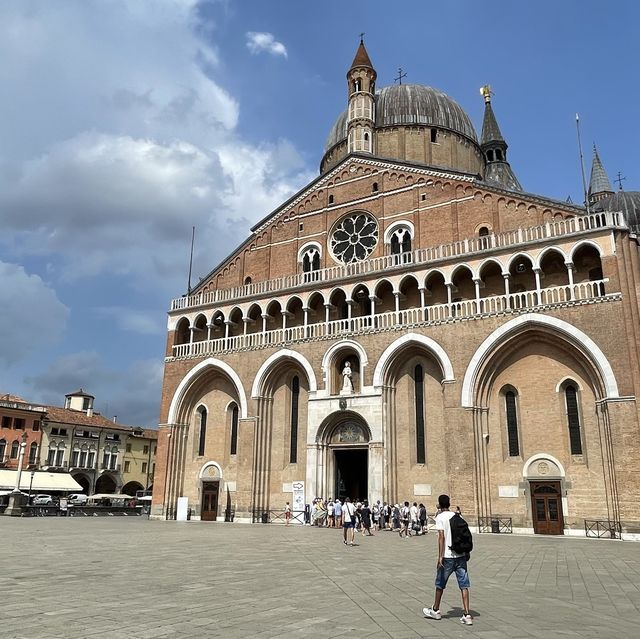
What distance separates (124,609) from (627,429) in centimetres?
1995

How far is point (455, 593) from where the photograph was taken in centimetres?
1007

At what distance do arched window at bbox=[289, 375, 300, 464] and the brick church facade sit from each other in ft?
0.27

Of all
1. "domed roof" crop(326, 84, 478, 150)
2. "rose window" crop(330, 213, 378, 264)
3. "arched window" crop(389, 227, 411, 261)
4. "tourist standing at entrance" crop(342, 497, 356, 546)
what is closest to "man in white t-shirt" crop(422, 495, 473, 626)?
"tourist standing at entrance" crop(342, 497, 356, 546)

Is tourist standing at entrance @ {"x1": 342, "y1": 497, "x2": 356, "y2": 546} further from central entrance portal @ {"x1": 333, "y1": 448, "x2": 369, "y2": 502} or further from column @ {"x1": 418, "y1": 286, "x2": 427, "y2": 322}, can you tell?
column @ {"x1": 418, "y1": 286, "x2": 427, "y2": 322}

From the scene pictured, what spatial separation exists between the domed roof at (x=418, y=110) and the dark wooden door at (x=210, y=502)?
87.6ft

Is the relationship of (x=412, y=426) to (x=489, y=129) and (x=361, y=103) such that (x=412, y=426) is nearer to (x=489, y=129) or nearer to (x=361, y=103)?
(x=361, y=103)

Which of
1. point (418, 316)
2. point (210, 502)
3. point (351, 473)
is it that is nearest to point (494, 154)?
point (418, 316)

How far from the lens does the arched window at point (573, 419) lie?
80.5 ft

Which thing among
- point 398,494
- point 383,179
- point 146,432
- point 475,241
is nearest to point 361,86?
point 383,179

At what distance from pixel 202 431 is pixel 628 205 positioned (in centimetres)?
2946

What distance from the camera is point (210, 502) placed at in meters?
33.3

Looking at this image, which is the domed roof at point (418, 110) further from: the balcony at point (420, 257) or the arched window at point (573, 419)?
the arched window at point (573, 419)

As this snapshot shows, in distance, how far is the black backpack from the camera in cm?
788

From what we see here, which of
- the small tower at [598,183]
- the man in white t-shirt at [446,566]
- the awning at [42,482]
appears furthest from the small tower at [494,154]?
the man in white t-shirt at [446,566]
